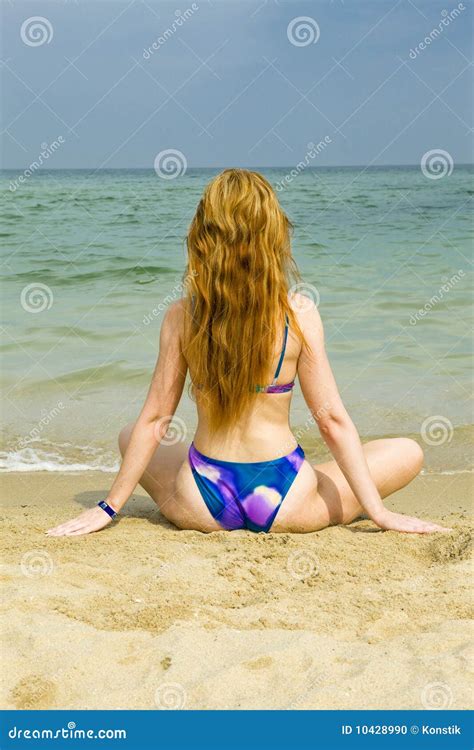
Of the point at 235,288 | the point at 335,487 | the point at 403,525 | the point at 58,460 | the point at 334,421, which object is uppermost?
the point at 235,288

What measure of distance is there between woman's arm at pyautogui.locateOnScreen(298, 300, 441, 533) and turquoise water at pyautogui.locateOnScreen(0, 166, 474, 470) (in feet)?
5.76

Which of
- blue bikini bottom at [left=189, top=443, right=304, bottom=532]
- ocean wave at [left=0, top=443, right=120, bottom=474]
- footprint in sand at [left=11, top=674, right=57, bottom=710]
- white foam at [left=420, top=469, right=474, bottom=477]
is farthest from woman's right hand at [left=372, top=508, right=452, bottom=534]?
ocean wave at [left=0, top=443, right=120, bottom=474]

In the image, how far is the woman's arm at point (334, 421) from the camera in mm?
3256

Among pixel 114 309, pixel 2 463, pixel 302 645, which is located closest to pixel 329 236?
pixel 114 309

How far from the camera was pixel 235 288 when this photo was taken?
3.13 metres

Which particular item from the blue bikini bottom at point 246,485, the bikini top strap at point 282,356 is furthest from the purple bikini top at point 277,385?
the blue bikini bottom at point 246,485

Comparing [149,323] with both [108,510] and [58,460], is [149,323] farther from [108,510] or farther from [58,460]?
[108,510]

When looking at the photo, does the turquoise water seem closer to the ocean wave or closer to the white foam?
the ocean wave

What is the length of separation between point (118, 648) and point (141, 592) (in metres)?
0.39

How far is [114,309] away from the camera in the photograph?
8.82 metres

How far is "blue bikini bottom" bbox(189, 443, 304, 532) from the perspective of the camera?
3.31 metres

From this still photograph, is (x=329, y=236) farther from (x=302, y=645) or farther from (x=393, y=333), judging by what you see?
(x=302, y=645)

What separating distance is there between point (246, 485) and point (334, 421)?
0.43 meters

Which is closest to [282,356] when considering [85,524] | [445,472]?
[85,524]
